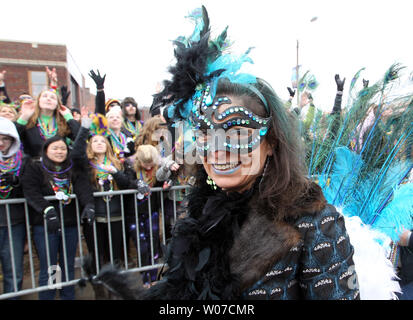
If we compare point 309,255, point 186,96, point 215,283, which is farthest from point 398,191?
point 186,96

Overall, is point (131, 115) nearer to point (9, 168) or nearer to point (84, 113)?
point (84, 113)

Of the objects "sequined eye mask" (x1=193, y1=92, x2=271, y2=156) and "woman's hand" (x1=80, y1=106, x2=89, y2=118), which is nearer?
"sequined eye mask" (x1=193, y1=92, x2=271, y2=156)

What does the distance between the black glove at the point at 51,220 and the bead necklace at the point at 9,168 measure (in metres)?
0.50

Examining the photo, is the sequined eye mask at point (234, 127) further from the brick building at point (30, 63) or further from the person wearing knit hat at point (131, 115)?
the brick building at point (30, 63)

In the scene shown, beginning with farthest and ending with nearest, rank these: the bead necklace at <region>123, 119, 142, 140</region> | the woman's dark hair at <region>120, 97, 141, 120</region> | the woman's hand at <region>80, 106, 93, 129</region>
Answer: the woman's dark hair at <region>120, 97, 141, 120</region>, the bead necklace at <region>123, 119, 142, 140</region>, the woman's hand at <region>80, 106, 93, 129</region>

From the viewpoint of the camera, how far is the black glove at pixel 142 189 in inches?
124

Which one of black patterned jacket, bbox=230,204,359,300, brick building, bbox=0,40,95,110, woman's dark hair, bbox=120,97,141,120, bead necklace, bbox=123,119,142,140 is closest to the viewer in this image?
black patterned jacket, bbox=230,204,359,300

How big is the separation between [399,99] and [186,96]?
110cm

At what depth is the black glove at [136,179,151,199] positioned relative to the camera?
3.14 metres

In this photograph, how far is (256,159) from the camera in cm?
111

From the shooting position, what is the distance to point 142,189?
3139mm

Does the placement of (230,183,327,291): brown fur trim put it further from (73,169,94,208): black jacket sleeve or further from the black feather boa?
(73,169,94,208): black jacket sleeve

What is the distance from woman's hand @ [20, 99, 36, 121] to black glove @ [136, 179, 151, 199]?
1571 millimetres

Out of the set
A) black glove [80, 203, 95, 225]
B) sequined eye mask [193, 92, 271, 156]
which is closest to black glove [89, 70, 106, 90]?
black glove [80, 203, 95, 225]
